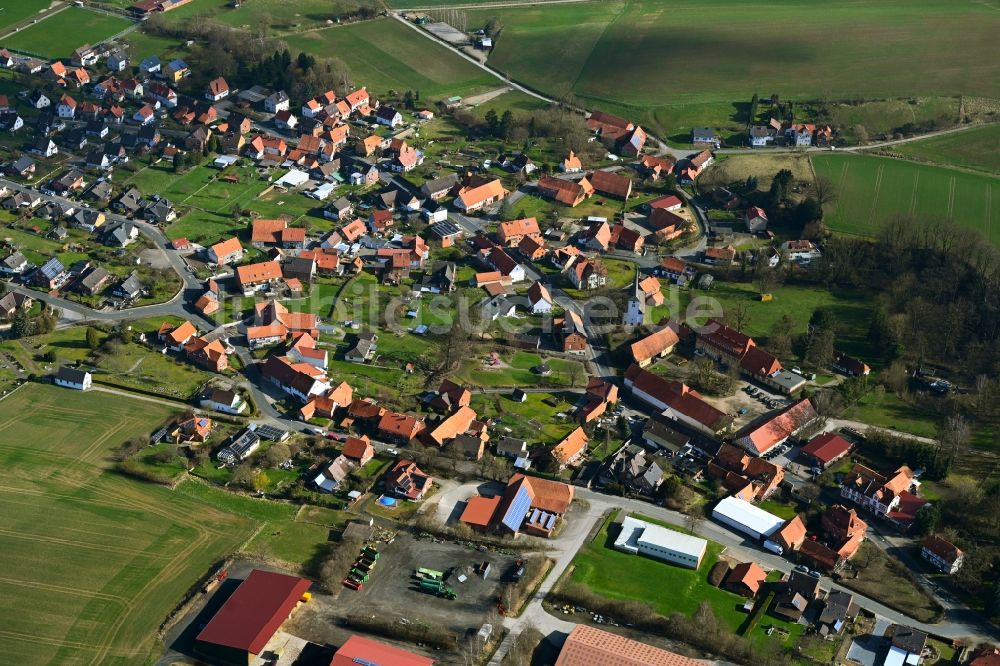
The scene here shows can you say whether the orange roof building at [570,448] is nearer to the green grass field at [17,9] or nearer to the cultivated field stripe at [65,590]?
the cultivated field stripe at [65,590]

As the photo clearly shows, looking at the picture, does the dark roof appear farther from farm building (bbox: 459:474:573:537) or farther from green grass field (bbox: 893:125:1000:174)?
green grass field (bbox: 893:125:1000:174)

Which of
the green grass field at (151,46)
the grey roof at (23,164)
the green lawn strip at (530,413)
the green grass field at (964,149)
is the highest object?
the green grass field at (151,46)

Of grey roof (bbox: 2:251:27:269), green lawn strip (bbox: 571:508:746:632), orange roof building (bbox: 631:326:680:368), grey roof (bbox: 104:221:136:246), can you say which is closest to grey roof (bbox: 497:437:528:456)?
green lawn strip (bbox: 571:508:746:632)

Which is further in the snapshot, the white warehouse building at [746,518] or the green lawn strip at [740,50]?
the green lawn strip at [740,50]

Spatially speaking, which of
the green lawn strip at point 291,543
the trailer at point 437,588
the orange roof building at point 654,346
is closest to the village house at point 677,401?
the orange roof building at point 654,346

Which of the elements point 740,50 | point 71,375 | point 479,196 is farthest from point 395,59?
point 71,375

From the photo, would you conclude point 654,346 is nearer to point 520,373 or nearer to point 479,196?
point 520,373
